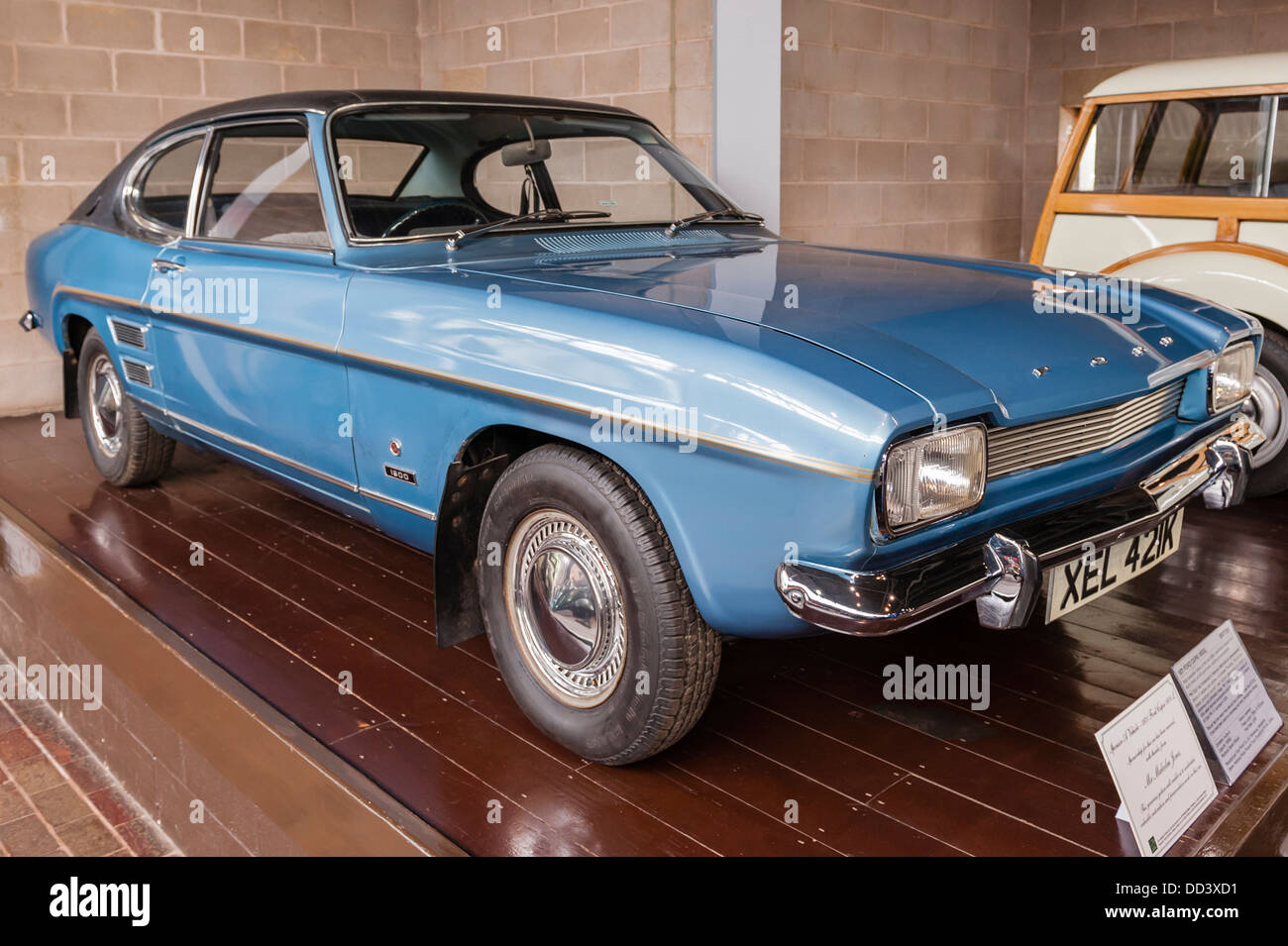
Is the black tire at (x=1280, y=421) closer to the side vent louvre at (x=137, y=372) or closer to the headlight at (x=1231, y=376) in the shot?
the headlight at (x=1231, y=376)

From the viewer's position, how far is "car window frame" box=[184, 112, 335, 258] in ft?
9.56

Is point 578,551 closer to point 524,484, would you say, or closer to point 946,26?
point 524,484

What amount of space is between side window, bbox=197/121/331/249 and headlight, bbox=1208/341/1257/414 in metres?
2.27

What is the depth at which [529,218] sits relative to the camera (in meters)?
2.98

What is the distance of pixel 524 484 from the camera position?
2.27m

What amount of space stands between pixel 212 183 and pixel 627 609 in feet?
7.86

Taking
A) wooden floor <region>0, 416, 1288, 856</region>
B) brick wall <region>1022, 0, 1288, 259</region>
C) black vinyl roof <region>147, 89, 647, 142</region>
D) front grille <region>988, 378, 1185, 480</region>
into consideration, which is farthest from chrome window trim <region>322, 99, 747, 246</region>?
brick wall <region>1022, 0, 1288, 259</region>

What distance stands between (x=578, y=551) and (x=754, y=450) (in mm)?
532

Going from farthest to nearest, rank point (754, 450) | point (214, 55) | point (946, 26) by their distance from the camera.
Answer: point (946, 26)
point (214, 55)
point (754, 450)

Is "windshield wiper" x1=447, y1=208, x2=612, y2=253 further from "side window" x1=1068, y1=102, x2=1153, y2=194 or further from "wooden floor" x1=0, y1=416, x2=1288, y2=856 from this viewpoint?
"side window" x1=1068, y1=102, x2=1153, y2=194

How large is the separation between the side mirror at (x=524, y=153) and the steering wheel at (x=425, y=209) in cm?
19

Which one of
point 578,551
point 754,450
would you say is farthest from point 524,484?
point 754,450

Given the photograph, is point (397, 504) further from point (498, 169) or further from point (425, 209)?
point (498, 169)
